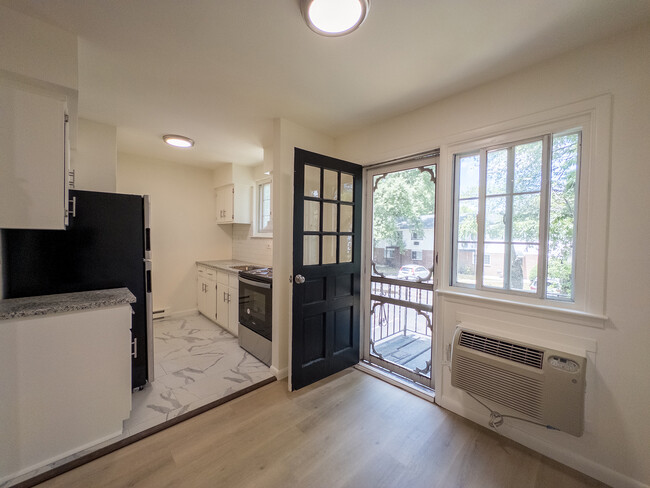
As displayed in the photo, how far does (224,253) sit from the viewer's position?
466cm

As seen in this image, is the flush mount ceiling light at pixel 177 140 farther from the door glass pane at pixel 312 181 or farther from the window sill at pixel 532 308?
the window sill at pixel 532 308

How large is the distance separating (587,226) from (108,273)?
3.35 m

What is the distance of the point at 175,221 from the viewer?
4090 mm

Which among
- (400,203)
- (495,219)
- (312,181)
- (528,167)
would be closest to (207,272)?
(312,181)

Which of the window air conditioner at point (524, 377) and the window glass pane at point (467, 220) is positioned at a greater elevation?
the window glass pane at point (467, 220)

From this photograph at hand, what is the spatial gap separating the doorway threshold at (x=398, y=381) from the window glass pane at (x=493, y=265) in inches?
42.7

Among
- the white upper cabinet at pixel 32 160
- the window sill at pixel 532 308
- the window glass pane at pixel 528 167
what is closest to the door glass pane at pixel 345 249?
the window sill at pixel 532 308

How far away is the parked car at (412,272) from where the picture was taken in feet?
7.98

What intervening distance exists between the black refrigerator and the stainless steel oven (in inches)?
37.6

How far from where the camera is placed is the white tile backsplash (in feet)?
12.8

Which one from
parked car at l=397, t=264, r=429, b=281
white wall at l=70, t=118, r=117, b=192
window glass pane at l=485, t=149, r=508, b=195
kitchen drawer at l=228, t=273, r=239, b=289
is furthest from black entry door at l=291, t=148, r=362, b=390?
white wall at l=70, t=118, r=117, b=192

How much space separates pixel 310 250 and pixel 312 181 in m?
0.64

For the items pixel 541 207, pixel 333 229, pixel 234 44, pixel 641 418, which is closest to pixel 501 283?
pixel 541 207

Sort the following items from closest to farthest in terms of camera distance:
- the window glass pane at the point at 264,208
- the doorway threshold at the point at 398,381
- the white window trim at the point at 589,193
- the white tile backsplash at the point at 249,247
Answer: the white window trim at the point at 589,193, the doorway threshold at the point at 398,381, the white tile backsplash at the point at 249,247, the window glass pane at the point at 264,208
